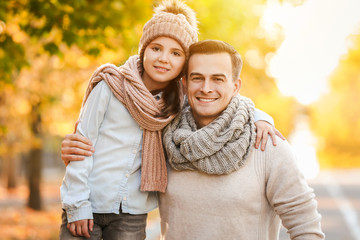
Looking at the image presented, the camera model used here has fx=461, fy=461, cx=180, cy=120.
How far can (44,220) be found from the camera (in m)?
12.6

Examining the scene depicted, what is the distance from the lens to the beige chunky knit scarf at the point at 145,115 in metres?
3.18

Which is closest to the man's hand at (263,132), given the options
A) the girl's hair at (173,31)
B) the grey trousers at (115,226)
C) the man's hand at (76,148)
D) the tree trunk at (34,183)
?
the girl's hair at (173,31)

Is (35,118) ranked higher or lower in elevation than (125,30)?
higher

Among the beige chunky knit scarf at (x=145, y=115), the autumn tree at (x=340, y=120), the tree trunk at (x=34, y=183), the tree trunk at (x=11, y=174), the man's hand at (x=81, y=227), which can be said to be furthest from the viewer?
the autumn tree at (x=340, y=120)

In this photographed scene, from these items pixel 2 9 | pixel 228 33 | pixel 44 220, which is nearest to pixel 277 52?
pixel 228 33

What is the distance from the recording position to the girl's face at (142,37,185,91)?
130 inches

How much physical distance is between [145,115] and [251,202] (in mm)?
917

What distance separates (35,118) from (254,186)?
10803 mm

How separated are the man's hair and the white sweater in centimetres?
57

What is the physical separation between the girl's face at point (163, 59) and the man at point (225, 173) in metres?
0.13

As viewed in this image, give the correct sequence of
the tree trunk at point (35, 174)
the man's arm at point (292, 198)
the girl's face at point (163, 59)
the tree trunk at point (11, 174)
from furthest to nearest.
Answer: the tree trunk at point (11, 174), the tree trunk at point (35, 174), the girl's face at point (163, 59), the man's arm at point (292, 198)

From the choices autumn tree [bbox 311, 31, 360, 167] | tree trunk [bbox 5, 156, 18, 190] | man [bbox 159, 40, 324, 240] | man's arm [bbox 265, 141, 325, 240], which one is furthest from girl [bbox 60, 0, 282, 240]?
autumn tree [bbox 311, 31, 360, 167]

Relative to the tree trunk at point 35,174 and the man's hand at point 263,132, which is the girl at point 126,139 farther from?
the tree trunk at point 35,174

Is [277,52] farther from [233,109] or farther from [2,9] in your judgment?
[233,109]
